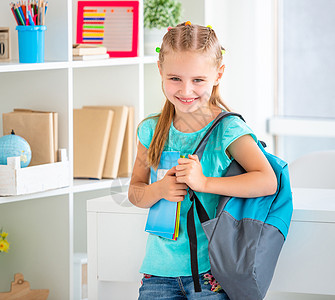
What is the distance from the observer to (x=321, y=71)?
3199 mm

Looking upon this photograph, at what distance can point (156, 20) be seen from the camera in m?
2.55

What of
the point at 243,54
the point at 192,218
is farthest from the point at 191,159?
the point at 243,54

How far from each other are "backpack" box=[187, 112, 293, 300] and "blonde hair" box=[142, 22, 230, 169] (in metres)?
0.16

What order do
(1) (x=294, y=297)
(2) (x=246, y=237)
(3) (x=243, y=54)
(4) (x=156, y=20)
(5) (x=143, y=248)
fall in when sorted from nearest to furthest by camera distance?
1. (2) (x=246, y=237)
2. (5) (x=143, y=248)
3. (1) (x=294, y=297)
4. (4) (x=156, y=20)
5. (3) (x=243, y=54)

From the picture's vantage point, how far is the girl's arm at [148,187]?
1.37 metres

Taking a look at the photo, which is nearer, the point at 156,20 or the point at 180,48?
the point at 180,48

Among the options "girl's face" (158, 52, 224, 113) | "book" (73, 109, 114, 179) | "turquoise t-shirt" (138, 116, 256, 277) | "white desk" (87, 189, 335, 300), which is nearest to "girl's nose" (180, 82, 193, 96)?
"girl's face" (158, 52, 224, 113)

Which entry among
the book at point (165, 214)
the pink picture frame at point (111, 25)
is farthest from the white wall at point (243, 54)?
the book at point (165, 214)

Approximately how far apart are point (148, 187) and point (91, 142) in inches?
35.8

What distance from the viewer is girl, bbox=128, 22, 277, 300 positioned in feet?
4.35

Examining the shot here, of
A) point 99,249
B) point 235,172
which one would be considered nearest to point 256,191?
point 235,172

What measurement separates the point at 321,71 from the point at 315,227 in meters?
1.96

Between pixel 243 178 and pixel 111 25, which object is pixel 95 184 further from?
pixel 243 178

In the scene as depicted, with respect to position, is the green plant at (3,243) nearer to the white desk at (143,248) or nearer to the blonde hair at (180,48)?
the white desk at (143,248)
